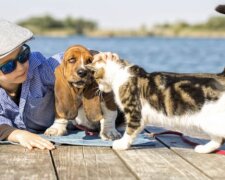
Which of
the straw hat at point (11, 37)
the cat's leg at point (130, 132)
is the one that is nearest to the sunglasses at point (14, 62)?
the straw hat at point (11, 37)

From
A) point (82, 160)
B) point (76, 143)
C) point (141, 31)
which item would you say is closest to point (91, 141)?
point (76, 143)

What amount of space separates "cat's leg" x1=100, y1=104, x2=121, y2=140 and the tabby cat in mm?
307

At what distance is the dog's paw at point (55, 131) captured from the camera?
→ 443 centimetres

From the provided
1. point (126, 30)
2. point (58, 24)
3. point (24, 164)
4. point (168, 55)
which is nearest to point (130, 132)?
point (24, 164)

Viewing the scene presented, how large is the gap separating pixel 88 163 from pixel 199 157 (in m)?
0.84

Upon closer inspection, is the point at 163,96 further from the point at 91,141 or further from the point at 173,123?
the point at 91,141

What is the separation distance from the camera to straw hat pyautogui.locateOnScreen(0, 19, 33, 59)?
4059mm

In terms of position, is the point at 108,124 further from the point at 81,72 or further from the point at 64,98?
the point at 81,72

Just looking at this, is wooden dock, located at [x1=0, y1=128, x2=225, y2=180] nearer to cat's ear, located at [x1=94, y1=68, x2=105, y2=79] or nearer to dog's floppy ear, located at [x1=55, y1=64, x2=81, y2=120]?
dog's floppy ear, located at [x1=55, y1=64, x2=81, y2=120]

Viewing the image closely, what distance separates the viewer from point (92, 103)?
426cm

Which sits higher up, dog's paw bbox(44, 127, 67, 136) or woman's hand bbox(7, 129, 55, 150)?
woman's hand bbox(7, 129, 55, 150)

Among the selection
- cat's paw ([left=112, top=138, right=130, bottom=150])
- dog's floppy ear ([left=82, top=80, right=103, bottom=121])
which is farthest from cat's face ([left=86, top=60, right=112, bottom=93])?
cat's paw ([left=112, top=138, right=130, bottom=150])

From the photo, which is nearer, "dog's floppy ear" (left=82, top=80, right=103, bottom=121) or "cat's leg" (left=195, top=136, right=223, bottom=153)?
"cat's leg" (left=195, top=136, right=223, bottom=153)

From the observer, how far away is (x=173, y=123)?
12.9 feet
